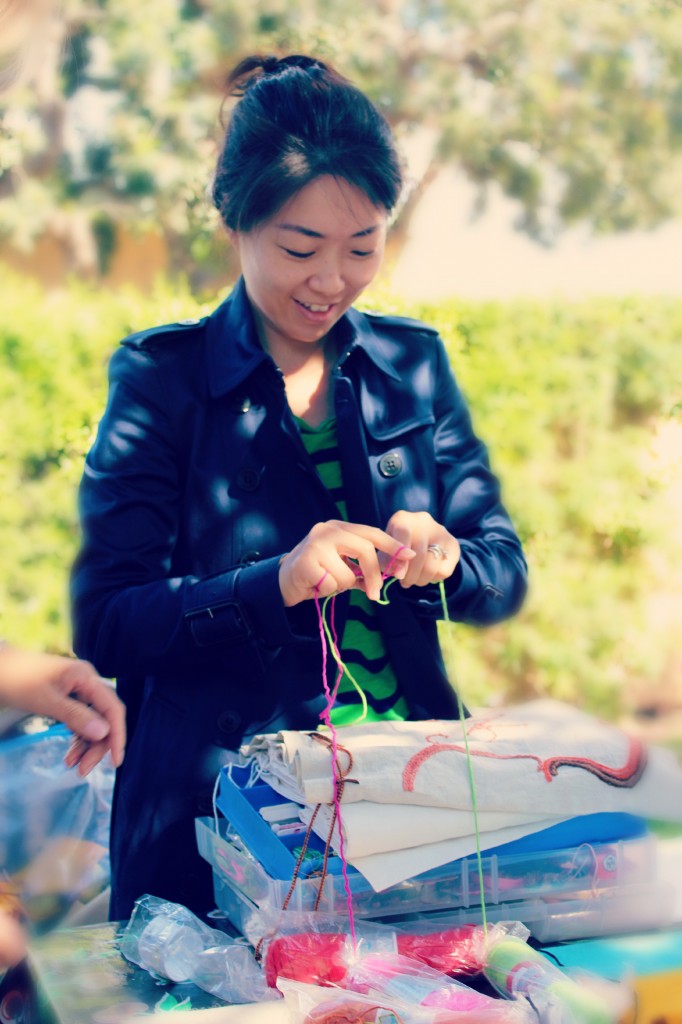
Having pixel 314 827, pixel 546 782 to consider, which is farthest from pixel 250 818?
pixel 546 782

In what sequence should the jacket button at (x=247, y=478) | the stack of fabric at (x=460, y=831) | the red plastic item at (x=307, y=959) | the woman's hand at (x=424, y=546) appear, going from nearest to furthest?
the red plastic item at (x=307, y=959) → the stack of fabric at (x=460, y=831) → the woman's hand at (x=424, y=546) → the jacket button at (x=247, y=478)

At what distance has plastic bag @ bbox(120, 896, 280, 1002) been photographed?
1.25 meters

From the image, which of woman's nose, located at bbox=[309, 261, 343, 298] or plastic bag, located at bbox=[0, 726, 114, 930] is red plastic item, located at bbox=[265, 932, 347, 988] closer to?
plastic bag, located at bbox=[0, 726, 114, 930]

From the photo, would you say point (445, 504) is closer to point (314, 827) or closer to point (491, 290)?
point (314, 827)

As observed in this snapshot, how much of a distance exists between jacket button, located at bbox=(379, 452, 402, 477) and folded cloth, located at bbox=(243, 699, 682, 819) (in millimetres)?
490

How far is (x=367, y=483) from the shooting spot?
72.0 inches

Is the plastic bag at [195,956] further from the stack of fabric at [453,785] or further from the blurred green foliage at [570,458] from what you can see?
the blurred green foliage at [570,458]

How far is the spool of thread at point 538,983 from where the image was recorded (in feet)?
3.54

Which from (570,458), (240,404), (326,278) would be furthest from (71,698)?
(570,458)

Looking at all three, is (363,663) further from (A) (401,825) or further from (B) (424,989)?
(B) (424,989)

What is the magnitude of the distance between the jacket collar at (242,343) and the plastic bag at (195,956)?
0.80 m

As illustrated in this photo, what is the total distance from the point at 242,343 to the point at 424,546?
497 mm

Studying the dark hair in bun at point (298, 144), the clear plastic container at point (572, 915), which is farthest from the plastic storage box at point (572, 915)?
the dark hair in bun at point (298, 144)

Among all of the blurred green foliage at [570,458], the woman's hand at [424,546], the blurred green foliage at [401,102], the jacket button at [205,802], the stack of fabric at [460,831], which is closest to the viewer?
the stack of fabric at [460,831]
